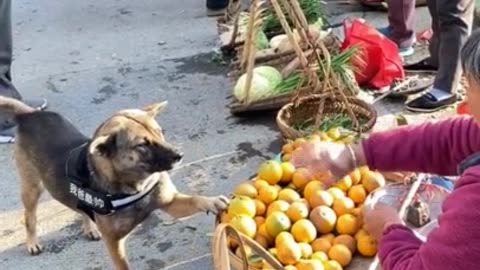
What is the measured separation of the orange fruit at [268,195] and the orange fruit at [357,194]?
26 centimetres

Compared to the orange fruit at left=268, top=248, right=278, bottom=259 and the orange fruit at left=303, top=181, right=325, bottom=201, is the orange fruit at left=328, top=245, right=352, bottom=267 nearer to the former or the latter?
the orange fruit at left=268, top=248, right=278, bottom=259

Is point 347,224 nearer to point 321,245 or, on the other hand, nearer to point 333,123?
point 321,245

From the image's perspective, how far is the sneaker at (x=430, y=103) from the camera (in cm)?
407

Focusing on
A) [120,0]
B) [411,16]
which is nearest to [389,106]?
[411,16]

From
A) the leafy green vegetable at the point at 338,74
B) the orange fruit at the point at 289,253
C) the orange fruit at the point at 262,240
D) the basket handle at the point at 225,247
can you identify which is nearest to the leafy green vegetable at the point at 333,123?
the leafy green vegetable at the point at 338,74

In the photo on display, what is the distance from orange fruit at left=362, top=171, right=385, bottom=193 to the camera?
9.10ft

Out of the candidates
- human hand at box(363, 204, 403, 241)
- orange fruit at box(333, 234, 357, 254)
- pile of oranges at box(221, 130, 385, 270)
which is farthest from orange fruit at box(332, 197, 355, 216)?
human hand at box(363, 204, 403, 241)

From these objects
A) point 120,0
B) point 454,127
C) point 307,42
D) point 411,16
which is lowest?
point 120,0

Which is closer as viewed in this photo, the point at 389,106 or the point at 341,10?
the point at 389,106

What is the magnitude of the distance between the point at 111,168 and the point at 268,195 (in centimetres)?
57

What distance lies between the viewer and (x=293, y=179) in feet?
Result: 9.55

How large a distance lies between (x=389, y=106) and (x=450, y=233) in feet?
9.04

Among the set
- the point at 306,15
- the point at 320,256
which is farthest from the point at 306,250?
the point at 306,15

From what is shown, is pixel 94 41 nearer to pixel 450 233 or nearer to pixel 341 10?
pixel 341 10
